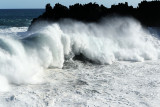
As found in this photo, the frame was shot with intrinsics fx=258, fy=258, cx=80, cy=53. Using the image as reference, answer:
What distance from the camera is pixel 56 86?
6730 millimetres

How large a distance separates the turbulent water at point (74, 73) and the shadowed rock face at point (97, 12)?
1283 centimetres

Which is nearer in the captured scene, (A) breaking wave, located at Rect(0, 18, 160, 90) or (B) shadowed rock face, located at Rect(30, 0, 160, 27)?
(A) breaking wave, located at Rect(0, 18, 160, 90)

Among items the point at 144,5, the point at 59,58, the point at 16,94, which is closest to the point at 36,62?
the point at 59,58

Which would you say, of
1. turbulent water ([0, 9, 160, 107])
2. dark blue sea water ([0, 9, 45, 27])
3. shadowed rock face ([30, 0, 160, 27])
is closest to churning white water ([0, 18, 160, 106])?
turbulent water ([0, 9, 160, 107])

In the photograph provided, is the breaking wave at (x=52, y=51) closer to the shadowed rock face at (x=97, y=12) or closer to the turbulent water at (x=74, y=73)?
the turbulent water at (x=74, y=73)

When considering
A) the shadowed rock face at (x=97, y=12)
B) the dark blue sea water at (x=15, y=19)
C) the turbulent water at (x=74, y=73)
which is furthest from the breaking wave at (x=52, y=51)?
the dark blue sea water at (x=15, y=19)

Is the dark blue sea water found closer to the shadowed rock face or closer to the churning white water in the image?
the shadowed rock face

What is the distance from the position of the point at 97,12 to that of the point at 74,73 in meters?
18.1

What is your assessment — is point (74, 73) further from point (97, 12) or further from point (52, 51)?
point (97, 12)

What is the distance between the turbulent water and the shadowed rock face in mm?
12826

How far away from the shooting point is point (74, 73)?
8250mm

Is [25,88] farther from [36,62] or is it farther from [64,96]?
[36,62]

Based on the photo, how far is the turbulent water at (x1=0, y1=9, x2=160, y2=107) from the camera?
19.2 ft

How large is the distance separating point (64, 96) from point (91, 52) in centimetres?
523
